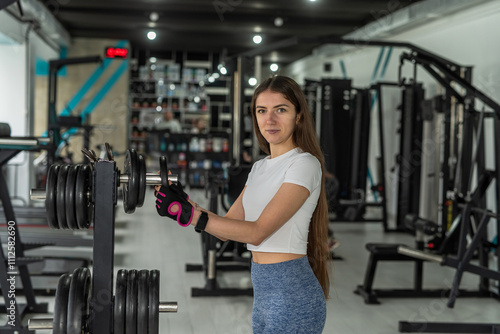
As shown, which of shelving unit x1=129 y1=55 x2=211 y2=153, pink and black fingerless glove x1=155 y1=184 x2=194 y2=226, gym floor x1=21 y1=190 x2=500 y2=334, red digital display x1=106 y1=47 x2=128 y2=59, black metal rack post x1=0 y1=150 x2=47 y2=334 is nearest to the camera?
pink and black fingerless glove x1=155 y1=184 x2=194 y2=226

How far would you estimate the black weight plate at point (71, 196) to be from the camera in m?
1.71

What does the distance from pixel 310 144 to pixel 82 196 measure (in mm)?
733

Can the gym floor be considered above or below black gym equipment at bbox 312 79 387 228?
below

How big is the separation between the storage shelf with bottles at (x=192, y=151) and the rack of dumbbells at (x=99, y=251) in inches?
403

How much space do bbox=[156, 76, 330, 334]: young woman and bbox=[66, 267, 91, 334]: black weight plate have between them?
0.45 meters

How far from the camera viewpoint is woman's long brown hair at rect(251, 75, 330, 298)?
171cm

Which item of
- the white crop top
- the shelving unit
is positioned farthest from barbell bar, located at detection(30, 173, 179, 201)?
the shelving unit

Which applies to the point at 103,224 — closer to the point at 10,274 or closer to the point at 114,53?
the point at 10,274

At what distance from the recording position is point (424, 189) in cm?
734

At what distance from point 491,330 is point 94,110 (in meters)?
10.9

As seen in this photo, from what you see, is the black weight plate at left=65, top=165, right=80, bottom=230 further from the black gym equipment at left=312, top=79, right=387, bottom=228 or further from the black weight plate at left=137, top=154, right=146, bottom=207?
the black gym equipment at left=312, top=79, right=387, bottom=228

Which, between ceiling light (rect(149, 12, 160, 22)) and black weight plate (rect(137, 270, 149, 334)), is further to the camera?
ceiling light (rect(149, 12, 160, 22))

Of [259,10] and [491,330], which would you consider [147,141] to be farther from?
[491,330]

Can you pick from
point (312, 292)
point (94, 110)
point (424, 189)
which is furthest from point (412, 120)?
point (94, 110)
